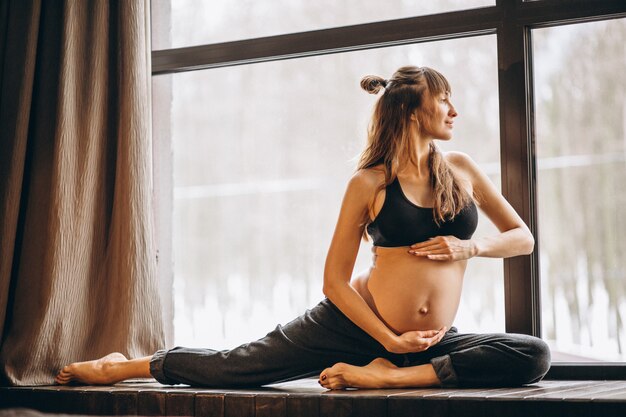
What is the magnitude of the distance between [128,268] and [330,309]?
740mm

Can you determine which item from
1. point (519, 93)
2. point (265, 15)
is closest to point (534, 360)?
point (519, 93)

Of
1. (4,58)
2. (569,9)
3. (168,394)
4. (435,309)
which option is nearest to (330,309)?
(435,309)

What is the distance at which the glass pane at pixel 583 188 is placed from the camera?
238 cm

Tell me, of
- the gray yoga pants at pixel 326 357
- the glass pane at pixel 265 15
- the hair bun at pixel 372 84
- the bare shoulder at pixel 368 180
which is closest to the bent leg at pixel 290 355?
the gray yoga pants at pixel 326 357

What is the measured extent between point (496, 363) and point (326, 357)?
1.52 ft

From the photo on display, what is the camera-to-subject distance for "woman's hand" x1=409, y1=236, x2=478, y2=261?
2.15 m

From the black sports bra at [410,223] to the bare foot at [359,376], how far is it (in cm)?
34

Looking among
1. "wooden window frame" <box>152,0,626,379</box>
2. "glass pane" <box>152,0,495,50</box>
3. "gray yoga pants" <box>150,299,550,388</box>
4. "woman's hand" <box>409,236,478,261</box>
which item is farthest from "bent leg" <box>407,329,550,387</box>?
"glass pane" <box>152,0,495,50</box>

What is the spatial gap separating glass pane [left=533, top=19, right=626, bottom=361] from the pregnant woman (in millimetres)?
208

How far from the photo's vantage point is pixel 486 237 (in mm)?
2219

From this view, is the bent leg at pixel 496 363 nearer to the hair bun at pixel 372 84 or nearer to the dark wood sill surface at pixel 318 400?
the dark wood sill surface at pixel 318 400

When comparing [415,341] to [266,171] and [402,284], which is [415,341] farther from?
[266,171]

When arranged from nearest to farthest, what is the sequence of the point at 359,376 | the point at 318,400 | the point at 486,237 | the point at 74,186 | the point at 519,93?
the point at 318,400
the point at 359,376
the point at 486,237
the point at 519,93
the point at 74,186

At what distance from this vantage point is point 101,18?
2.76 m
